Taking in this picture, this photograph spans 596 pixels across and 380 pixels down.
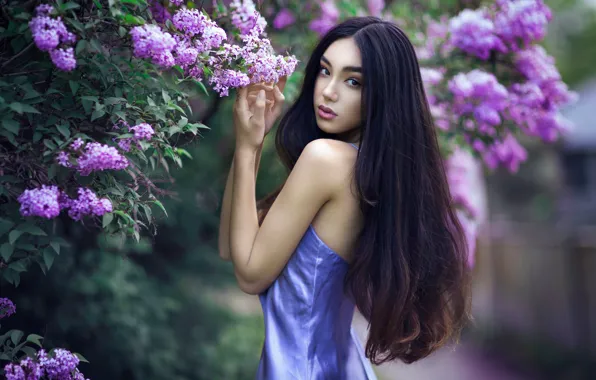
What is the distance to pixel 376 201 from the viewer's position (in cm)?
186

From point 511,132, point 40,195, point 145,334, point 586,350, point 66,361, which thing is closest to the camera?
point 40,195

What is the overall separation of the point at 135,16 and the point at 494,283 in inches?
288

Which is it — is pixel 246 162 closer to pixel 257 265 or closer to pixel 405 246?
pixel 257 265

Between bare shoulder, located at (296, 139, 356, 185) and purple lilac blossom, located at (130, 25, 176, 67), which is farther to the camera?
bare shoulder, located at (296, 139, 356, 185)

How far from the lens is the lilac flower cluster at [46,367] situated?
154cm

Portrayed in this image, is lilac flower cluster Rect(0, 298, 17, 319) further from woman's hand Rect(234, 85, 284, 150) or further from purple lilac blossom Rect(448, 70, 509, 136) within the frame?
purple lilac blossom Rect(448, 70, 509, 136)

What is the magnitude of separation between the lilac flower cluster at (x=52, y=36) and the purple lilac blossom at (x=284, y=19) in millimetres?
1674

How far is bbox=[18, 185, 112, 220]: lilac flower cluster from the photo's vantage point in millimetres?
1397

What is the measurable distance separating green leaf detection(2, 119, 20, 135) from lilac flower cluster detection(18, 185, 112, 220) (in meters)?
0.14

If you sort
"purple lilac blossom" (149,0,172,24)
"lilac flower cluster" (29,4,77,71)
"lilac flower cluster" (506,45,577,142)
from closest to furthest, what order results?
"lilac flower cluster" (29,4,77,71) < "purple lilac blossom" (149,0,172,24) < "lilac flower cluster" (506,45,577,142)

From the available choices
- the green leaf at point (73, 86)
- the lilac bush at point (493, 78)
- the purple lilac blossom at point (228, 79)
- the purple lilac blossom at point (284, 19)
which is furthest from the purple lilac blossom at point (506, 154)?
the green leaf at point (73, 86)

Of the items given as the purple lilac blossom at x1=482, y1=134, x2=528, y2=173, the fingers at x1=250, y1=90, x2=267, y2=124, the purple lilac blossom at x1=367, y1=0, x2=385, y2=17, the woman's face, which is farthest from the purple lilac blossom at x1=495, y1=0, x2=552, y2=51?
the fingers at x1=250, y1=90, x2=267, y2=124

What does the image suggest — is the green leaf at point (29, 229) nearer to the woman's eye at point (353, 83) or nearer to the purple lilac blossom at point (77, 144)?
the purple lilac blossom at point (77, 144)

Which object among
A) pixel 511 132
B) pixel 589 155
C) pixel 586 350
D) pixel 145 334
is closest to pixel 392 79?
pixel 511 132
